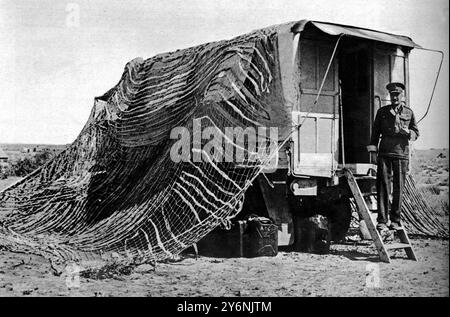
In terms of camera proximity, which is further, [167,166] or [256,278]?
[167,166]

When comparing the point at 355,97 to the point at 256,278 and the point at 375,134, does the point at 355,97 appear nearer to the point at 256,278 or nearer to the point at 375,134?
the point at 375,134

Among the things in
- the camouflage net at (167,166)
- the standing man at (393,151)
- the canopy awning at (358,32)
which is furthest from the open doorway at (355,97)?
the camouflage net at (167,166)

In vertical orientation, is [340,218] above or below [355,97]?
below

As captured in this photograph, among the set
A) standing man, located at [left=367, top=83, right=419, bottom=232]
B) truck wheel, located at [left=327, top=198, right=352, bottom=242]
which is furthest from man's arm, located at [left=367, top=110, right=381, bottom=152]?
truck wheel, located at [left=327, top=198, right=352, bottom=242]

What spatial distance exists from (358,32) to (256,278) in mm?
4027

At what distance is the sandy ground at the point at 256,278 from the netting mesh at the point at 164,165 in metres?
0.51

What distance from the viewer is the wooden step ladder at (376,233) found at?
343 inches

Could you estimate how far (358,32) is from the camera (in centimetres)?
900

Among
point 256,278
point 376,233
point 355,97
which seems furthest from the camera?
point 355,97

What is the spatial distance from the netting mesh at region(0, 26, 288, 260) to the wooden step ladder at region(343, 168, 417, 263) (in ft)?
4.75

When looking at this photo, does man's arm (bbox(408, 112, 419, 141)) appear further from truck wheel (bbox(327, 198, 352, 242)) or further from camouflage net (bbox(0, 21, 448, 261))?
truck wheel (bbox(327, 198, 352, 242))

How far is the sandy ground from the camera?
280 inches

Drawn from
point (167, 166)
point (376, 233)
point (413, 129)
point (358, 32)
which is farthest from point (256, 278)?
point (358, 32)
